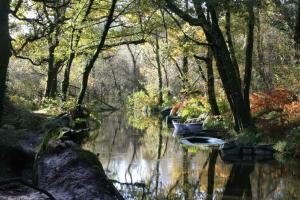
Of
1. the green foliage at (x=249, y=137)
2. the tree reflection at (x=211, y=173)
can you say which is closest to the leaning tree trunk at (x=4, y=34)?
the tree reflection at (x=211, y=173)

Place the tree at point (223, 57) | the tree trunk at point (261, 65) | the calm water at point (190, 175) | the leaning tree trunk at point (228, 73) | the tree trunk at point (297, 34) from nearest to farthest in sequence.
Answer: the calm water at point (190, 175) → the tree at point (223, 57) → the leaning tree trunk at point (228, 73) → the tree trunk at point (297, 34) → the tree trunk at point (261, 65)

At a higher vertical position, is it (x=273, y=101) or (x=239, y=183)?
(x=273, y=101)

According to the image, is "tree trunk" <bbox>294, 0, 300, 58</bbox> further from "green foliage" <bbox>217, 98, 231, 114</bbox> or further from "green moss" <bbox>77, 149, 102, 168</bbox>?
"green moss" <bbox>77, 149, 102, 168</bbox>

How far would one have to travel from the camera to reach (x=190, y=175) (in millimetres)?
12398

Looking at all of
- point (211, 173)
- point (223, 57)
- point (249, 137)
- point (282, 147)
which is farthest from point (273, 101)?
point (211, 173)

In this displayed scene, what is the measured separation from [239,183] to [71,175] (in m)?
6.12

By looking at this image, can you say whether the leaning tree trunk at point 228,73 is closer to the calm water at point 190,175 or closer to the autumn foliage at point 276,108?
the autumn foliage at point 276,108

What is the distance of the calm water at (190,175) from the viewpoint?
33.5 ft

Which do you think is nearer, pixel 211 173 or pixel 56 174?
pixel 56 174

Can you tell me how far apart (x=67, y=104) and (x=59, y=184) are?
43.2 ft

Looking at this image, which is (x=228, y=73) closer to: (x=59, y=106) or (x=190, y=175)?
(x=190, y=175)

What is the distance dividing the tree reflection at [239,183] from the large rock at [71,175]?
420 centimetres

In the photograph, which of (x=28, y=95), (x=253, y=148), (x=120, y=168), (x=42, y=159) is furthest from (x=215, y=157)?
(x=28, y=95)

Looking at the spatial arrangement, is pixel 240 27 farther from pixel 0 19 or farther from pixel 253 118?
pixel 0 19
